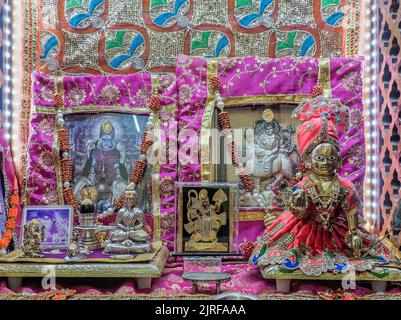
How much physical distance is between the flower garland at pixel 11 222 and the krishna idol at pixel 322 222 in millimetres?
1106

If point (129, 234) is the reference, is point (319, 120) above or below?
above

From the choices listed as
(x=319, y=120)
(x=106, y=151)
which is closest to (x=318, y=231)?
(x=319, y=120)

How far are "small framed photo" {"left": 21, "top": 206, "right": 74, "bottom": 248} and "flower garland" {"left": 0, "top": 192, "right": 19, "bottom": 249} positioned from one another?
0.05 metres

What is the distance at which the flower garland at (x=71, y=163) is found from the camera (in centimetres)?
258

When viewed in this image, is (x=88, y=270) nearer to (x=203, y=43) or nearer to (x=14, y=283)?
(x=14, y=283)

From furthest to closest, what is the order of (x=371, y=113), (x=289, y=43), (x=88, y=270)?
(x=289, y=43), (x=371, y=113), (x=88, y=270)

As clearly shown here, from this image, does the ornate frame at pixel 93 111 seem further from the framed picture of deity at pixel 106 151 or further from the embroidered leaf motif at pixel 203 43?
the embroidered leaf motif at pixel 203 43

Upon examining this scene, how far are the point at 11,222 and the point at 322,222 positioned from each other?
4.49ft

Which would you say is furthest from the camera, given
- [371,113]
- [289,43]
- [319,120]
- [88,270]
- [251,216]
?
[289,43]

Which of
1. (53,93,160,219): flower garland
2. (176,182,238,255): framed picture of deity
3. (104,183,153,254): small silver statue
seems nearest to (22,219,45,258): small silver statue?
(104,183,153,254): small silver statue

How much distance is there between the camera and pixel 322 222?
2096 millimetres

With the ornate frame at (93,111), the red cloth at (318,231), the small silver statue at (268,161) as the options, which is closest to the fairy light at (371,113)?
the small silver statue at (268,161)
